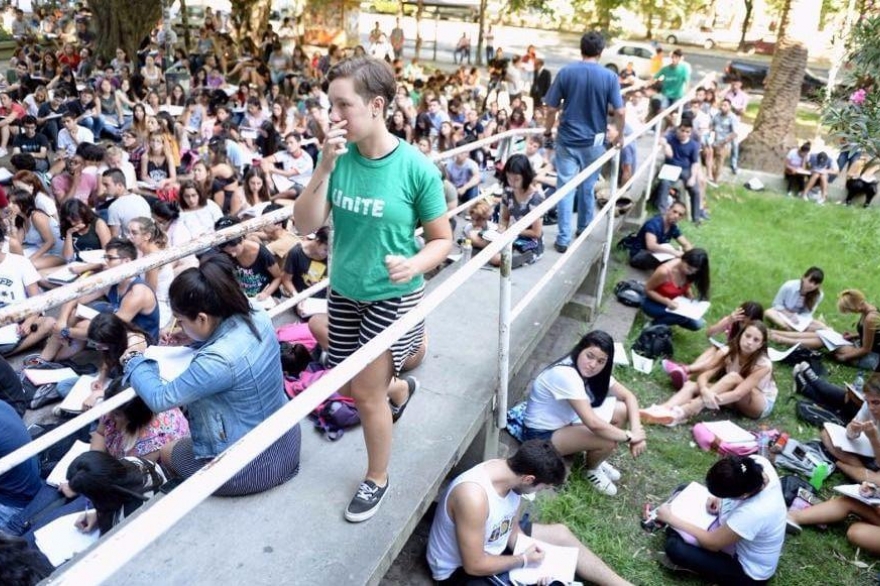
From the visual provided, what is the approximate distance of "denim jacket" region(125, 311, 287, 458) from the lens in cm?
226

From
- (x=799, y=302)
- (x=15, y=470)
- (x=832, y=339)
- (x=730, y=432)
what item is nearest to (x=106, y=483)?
(x=15, y=470)

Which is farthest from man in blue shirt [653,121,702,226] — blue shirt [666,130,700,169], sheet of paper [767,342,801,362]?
sheet of paper [767,342,801,362]

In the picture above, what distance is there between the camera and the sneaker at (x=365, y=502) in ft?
7.93

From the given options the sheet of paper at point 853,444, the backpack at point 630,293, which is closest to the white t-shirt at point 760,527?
the sheet of paper at point 853,444

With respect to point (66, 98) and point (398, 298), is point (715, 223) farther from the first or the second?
point (66, 98)

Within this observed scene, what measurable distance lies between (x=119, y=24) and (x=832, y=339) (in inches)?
687

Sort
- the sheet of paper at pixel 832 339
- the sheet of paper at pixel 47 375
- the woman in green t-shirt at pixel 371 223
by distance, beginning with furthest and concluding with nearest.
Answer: the sheet of paper at pixel 832 339 → the sheet of paper at pixel 47 375 → the woman in green t-shirt at pixel 371 223

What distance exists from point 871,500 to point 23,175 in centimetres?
779

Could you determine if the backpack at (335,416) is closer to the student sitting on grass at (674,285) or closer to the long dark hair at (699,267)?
the student sitting on grass at (674,285)

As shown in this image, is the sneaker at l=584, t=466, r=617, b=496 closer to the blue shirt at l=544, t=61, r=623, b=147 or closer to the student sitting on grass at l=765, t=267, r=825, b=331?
the blue shirt at l=544, t=61, r=623, b=147

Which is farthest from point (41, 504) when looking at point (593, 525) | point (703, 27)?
point (703, 27)

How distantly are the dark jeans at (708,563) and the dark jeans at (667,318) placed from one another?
280cm

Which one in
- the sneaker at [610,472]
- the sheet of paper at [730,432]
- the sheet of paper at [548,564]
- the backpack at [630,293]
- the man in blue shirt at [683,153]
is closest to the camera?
the sheet of paper at [548,564]

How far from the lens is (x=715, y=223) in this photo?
9.59 m
